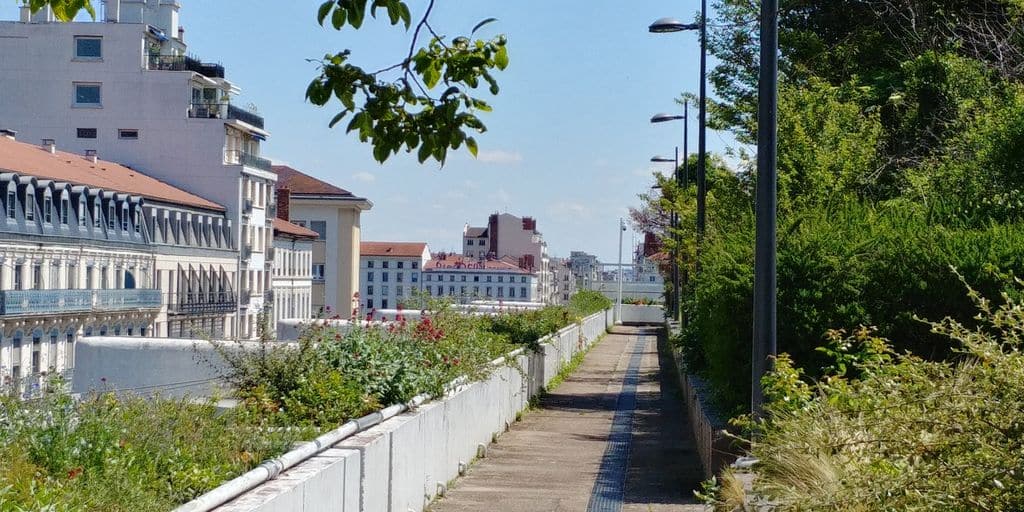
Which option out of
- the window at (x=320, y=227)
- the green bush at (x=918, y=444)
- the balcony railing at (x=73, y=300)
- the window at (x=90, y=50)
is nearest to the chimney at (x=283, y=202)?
the window at (x=320, y=227)

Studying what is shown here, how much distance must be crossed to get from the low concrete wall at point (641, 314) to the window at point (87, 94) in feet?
122

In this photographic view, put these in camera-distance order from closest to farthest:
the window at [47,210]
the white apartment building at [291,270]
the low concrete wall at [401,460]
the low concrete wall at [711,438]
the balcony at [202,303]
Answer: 1. the low concrete wall at [401,460]
2. the low concrete wall at [711,438]
3. the window at [47,210]
4. the balcony at [202,303]
5. the white apartment building at [291,270]

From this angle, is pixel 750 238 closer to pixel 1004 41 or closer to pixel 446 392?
pixel 446 392

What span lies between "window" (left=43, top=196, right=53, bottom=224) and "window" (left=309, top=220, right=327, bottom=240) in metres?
58.8

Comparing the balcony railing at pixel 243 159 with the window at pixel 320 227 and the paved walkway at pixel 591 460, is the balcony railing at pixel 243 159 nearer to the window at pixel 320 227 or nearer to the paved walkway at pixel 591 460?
the window at pixel 320 227

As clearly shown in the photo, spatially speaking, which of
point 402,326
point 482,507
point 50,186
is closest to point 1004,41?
point 402,326

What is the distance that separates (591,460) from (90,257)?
5031 centimetres

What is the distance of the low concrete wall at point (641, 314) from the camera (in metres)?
99.5

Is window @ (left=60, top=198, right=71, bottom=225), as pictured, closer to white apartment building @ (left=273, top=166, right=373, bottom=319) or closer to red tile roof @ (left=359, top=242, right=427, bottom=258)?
white apartment building @ (left=273, top=166, right=373, bottom=319)

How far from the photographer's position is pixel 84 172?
6931cm

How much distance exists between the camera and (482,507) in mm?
13609

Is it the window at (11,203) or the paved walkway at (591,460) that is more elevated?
the window at (11,203)

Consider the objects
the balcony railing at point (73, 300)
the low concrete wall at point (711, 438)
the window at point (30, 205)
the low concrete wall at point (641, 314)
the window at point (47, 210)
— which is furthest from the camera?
the low concrete wall at point (641, 314)

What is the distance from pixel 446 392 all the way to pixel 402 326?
88.7 inches
